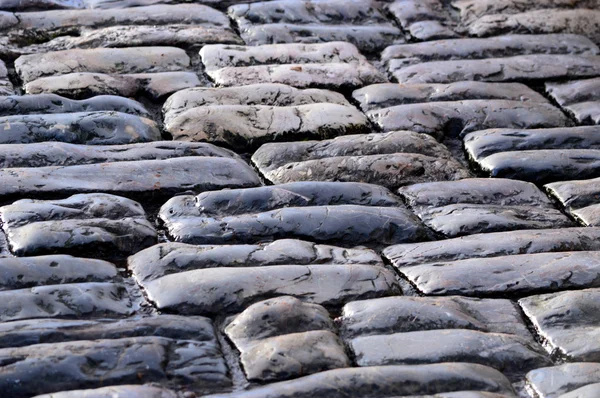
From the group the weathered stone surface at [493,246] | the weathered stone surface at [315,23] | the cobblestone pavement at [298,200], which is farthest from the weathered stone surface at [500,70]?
the weathered stone surface at [493,246]

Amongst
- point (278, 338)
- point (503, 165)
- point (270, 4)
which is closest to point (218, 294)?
point (278, 338)

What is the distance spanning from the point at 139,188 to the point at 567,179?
117cm

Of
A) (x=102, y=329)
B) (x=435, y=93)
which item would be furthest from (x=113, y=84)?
(x=102, y=329)

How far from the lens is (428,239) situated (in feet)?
7.72

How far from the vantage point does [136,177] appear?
8.15 feet

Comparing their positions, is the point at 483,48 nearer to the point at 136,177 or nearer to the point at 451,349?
the point at 136,177

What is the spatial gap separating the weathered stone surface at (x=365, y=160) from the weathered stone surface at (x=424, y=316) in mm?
623

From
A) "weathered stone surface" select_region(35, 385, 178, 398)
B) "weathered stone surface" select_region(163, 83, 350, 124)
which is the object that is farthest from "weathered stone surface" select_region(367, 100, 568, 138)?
"weathered stone surface" select_region(35, 385, 178, 398)

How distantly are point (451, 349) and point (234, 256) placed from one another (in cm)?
55

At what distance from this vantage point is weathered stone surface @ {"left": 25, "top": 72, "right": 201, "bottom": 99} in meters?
2.94

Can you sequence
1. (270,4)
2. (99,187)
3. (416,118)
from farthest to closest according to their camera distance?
1. (270,4)
2. (416,118)
3. (99,187)

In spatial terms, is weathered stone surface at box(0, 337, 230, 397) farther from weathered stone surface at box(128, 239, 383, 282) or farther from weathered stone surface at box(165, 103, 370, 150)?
weathered stone surface at box(165, 103, 370, 150)

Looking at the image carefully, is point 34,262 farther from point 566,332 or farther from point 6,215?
point 566,332

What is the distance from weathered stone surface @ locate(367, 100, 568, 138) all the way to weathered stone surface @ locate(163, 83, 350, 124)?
0.19 meters
